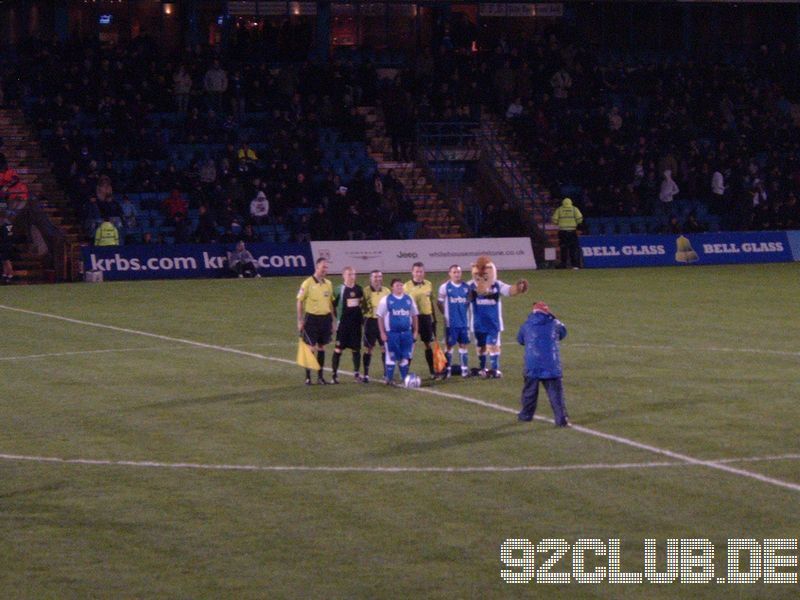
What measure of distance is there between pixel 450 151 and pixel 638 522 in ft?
129

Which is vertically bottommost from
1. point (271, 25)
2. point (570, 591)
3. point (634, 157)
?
point (570, 591)

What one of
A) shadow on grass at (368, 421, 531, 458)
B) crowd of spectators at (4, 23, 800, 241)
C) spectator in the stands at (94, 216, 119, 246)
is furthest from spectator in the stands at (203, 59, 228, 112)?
shadow on grass at (368, 421, 531, 458)

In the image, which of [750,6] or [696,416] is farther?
[750,6]

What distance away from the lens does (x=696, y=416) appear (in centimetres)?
1927

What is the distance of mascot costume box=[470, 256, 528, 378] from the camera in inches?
896

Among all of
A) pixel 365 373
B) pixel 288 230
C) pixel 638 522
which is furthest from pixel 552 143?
pixel 638 522

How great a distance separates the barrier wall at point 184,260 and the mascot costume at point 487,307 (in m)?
21.6

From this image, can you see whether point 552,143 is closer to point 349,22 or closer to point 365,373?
point 349,22

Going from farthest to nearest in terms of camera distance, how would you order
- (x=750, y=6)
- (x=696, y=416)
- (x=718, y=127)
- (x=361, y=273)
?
1. (x=750, y=6)
2. (x=718, y=127)
3. (x=361, y=273)
4. (x=696, y=416)

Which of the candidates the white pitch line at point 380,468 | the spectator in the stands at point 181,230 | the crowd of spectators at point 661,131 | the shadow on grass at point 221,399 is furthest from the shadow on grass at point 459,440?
the crowd of spectators at point 661,131

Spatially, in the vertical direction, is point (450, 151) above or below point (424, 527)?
above

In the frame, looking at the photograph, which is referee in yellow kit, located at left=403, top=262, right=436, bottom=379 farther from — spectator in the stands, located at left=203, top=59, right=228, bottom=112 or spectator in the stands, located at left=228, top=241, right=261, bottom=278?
spectator in the stands, located at left=203, top=59, right=228, bottom=112

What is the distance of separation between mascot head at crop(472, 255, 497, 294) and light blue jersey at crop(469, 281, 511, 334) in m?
0.08

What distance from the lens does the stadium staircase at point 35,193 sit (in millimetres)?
42844
